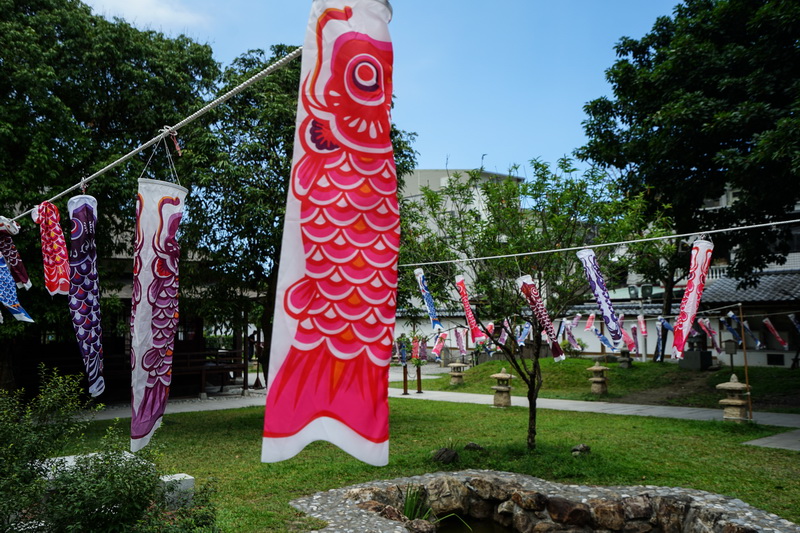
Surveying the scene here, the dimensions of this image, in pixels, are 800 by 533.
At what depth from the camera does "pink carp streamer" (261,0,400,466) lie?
10.3 feet

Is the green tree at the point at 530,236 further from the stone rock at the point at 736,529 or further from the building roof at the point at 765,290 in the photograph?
the building roof at the point at 765,290

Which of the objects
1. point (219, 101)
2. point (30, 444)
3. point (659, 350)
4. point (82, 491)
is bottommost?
point (82, 491)

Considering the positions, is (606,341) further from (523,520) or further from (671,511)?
(523,520)

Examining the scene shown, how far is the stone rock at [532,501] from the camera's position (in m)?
8.12

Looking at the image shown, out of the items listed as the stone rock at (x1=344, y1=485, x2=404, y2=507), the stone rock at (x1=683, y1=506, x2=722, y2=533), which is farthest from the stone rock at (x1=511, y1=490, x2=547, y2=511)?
the stone rock at (x1=683, y1=506, x2=722, y2=533)

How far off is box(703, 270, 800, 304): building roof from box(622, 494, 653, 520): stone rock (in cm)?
1607

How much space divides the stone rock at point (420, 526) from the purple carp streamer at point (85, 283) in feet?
13.3

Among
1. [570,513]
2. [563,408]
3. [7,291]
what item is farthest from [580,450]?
[7,291]

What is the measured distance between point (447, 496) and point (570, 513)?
1.69 m

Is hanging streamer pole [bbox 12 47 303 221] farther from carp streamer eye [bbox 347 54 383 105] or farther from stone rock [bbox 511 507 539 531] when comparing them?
stone rock [bbox 511 507 539 531]

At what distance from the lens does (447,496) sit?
8539 mm

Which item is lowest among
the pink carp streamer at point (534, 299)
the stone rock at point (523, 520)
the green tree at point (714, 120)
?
the stone rock at point (523, 520)

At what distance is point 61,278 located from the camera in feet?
28.7

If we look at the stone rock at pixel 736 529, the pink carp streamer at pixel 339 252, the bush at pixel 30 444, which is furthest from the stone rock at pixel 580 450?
the pink carp streamer at pixel 339 252
